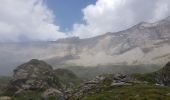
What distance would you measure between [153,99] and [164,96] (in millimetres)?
7597

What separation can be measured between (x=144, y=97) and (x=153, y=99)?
666cm

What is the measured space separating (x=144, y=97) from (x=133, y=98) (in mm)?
6025

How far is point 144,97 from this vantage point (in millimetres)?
198000

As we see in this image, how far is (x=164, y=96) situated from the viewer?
643ft

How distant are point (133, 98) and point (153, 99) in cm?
1171

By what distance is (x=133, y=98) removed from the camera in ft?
653

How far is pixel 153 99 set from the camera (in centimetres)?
19262

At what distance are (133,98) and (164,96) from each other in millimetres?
16779
